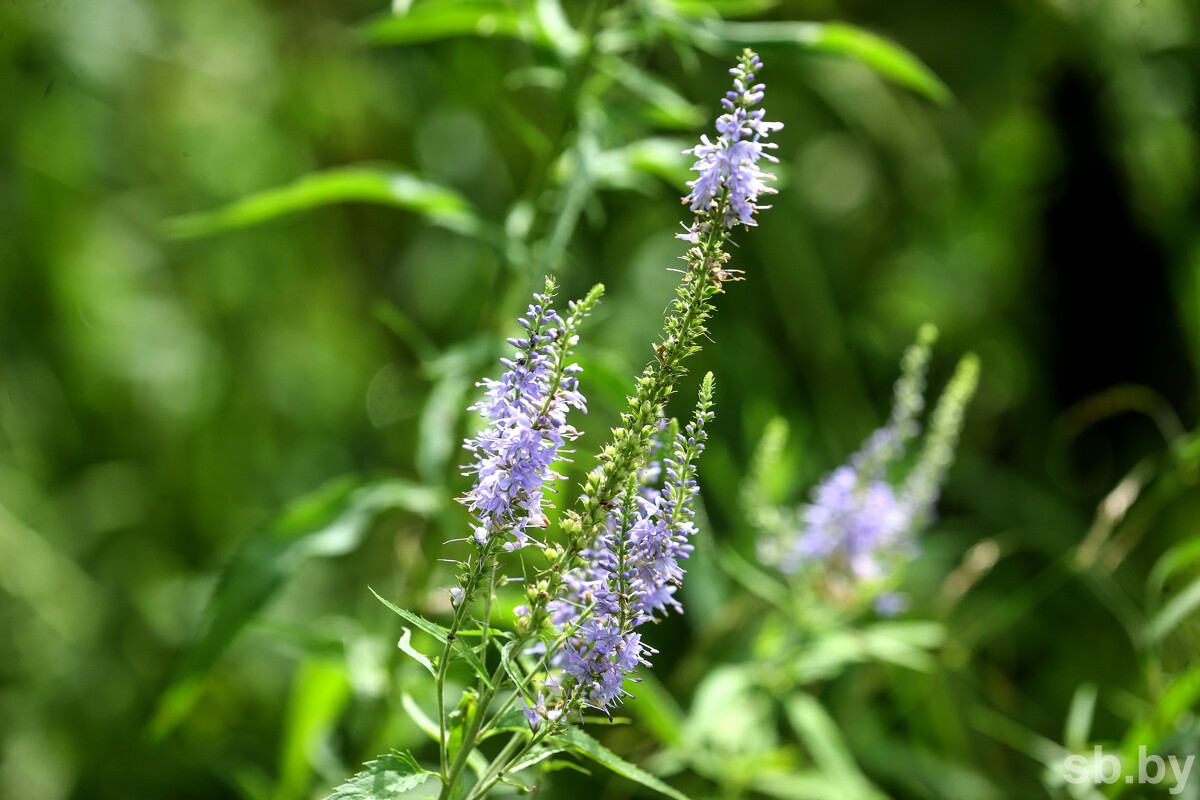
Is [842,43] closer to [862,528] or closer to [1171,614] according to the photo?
[862,528]

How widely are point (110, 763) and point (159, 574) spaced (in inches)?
22.5

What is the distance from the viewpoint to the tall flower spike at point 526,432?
0.90m

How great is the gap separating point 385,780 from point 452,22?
50.6 inches

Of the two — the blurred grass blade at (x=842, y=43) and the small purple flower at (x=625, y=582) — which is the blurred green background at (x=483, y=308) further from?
the small purple flower at (x=625, y=582)

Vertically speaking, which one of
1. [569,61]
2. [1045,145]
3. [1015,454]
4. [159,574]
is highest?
[1045,145]

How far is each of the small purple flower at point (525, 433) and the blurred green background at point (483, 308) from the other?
1185 millimetres

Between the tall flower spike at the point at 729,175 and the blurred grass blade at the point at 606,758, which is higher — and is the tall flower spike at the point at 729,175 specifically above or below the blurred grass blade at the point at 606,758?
above

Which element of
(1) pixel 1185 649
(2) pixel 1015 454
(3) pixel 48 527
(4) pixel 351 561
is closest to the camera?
(1) pixel 1185 649

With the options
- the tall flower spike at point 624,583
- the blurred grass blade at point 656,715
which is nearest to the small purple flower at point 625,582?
the tall flower spike at point 624,583

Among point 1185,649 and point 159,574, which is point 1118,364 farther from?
point 159,574

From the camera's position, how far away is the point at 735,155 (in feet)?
2.98

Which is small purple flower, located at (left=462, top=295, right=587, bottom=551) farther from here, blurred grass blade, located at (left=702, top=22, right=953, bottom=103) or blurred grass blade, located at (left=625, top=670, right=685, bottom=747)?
blurred grass blade, located at (left=702, top=22, right=953, bottom=103)

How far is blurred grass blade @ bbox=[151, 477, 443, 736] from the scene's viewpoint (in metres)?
1.52

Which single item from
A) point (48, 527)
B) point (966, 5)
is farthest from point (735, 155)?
point (966, 5)
